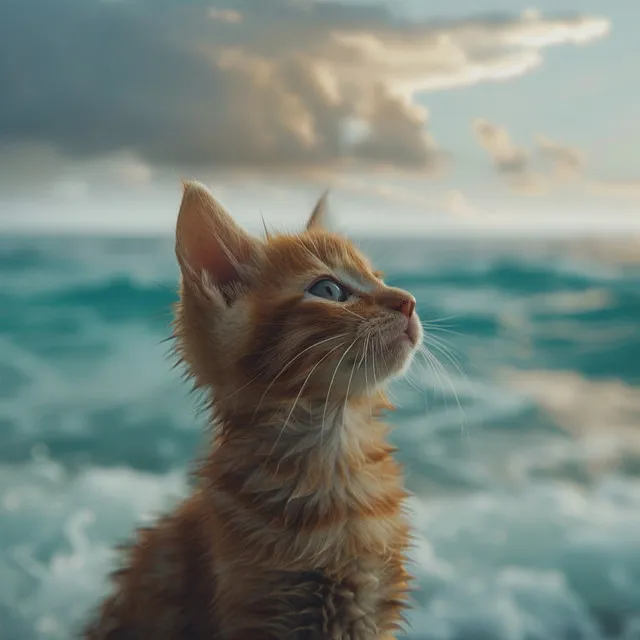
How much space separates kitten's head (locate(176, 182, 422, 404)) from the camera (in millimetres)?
753

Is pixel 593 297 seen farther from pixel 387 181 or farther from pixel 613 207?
pixel 387 181

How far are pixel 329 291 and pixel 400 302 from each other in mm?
72

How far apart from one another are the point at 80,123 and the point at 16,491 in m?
0.65

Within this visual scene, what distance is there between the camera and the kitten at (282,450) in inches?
29.6

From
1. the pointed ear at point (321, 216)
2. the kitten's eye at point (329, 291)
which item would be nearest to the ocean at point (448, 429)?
the pointed ear at point (321, 216)

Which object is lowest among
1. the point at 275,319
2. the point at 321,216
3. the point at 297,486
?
the point at 297,486

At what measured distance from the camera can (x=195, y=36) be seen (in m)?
1.42

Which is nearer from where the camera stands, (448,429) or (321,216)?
(321,216)

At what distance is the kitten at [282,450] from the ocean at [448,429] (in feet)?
1.21

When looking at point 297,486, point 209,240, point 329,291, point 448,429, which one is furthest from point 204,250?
point 448,429

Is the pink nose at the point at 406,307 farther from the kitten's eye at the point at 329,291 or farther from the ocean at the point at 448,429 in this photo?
the ocean at the point at 448,429

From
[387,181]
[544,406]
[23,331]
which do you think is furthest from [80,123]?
[544,406]

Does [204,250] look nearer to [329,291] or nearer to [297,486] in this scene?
[329,291]

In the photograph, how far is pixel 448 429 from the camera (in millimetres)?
1403
